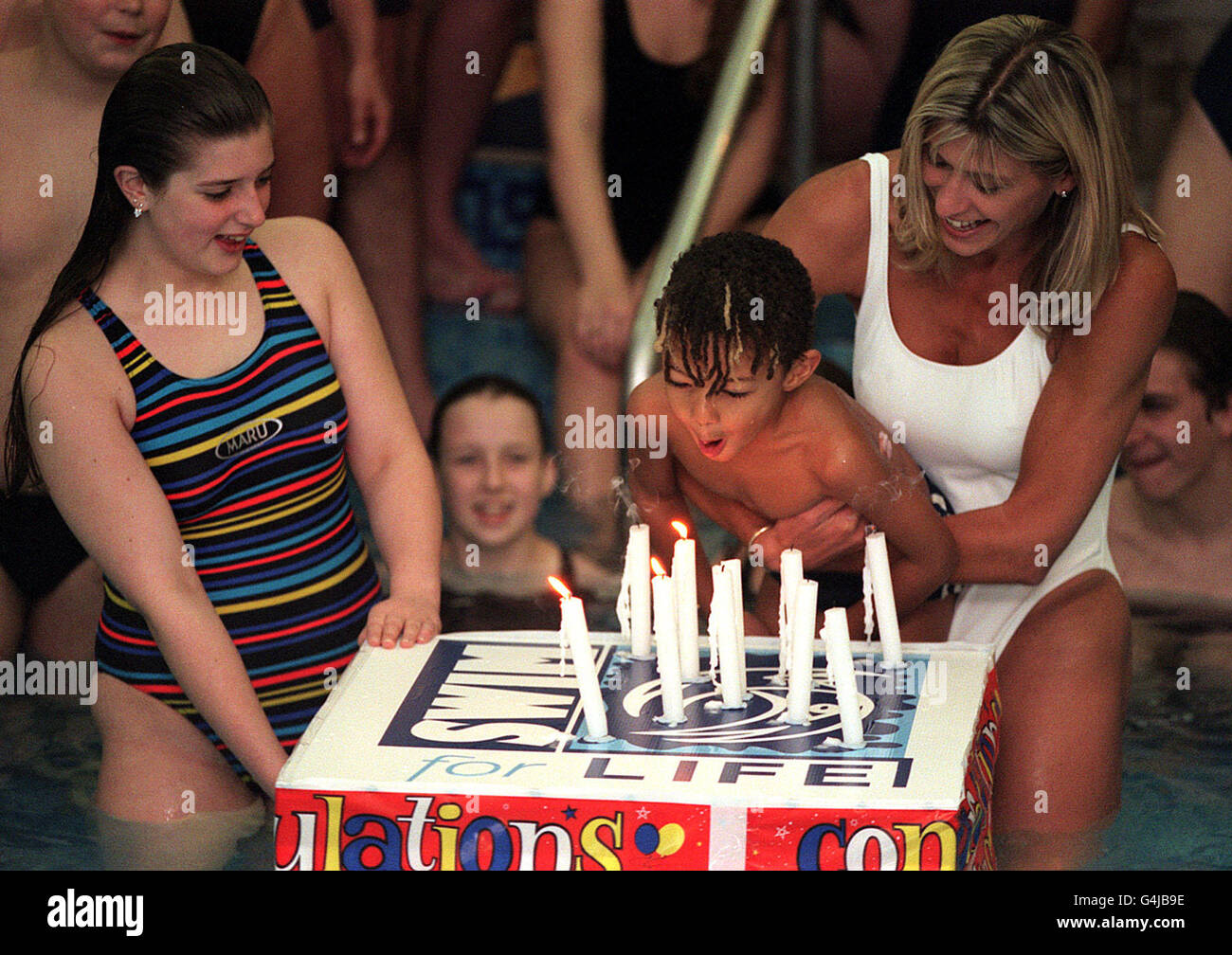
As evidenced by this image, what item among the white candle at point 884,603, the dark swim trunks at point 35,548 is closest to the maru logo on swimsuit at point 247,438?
the white candle at point 884,603

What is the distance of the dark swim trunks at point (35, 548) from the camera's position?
3.48 meters

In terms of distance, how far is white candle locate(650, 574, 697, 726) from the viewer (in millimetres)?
2051

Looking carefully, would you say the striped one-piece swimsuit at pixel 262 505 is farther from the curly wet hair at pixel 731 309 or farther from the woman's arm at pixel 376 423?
the curly wet hair at pixel 731 309

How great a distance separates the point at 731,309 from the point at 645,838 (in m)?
0.71

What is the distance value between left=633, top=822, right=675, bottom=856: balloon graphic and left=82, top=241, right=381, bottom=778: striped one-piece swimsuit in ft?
2.87

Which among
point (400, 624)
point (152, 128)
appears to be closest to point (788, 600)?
point (400, 624)

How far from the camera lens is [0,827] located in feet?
9.32

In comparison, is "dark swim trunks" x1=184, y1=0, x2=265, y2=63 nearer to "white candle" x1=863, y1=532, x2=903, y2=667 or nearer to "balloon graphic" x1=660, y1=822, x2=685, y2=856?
"white candle" x1=863, y1=532, x2=903, y2=667

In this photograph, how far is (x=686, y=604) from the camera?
2.18 metres

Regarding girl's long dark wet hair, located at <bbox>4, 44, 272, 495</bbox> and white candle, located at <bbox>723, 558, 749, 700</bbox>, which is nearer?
white candle, located at <bbox>723, 558, 749, 700</bbox>

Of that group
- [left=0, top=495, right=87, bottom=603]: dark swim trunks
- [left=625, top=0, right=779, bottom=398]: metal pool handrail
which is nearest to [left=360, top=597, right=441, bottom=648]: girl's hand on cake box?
[left=625, top=0, right=779, bottom=398]: metal pool handrail

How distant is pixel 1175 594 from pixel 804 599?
2165mm

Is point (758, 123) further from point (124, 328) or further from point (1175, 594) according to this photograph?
point (124, 328)

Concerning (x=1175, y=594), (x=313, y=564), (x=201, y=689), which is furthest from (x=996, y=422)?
(x=1175, y=594)
